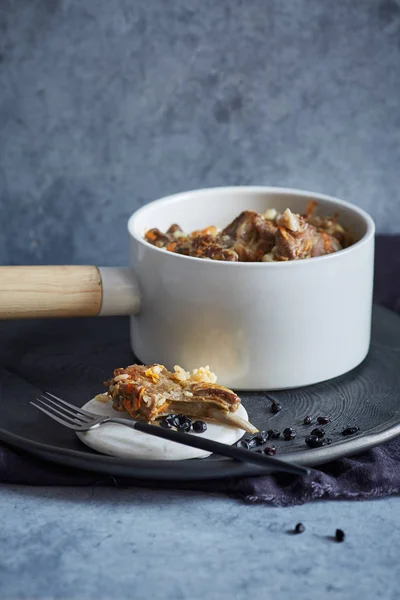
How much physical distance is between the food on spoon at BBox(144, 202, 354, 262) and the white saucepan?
0.24ft

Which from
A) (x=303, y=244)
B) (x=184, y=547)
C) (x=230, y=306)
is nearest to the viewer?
(x=184, y=547)

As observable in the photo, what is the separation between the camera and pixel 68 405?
1.83m

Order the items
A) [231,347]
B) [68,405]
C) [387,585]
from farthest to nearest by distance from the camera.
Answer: [231,347], [68,405], [387,585]

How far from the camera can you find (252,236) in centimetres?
208

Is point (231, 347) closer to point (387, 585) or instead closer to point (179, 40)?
point (387, 585)

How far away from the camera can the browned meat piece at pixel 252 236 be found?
6.72ft

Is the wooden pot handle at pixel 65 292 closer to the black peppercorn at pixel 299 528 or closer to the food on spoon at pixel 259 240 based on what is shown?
the food on spoon at pixel 259 240

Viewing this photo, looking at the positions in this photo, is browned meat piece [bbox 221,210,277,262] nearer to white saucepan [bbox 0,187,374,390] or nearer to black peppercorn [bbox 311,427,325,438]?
white saucepan [bbox 0,187,374,390]

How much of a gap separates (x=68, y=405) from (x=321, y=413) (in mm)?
497

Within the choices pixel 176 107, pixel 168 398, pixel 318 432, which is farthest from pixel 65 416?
pixel 176 107

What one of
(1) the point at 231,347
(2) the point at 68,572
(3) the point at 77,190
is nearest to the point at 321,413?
(1) the point at 231,347

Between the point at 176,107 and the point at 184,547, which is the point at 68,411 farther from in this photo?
the point at 176,107

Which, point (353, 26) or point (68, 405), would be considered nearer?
point (68, 405)

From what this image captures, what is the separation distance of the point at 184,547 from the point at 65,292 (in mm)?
727
